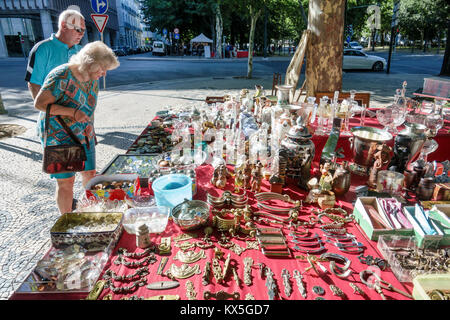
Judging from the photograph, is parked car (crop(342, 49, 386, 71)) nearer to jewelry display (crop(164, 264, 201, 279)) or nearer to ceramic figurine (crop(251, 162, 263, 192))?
ceramic figurine (crop(251, 162, 263, 192))

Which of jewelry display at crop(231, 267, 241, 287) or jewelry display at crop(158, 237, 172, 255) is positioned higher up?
jewelry display at crop(158, 237, 172, 255)

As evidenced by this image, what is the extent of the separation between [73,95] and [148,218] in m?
1.13

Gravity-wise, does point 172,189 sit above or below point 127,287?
above

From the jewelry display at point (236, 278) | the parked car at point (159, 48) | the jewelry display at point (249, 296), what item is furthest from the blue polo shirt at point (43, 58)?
the parked car at point (159, 48)

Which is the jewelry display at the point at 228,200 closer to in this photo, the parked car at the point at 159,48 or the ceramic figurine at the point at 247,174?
the ceramic figurine at the point at 247,174

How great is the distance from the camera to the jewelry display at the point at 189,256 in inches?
54.4

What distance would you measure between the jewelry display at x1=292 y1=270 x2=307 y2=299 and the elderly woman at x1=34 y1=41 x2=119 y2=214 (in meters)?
1.77

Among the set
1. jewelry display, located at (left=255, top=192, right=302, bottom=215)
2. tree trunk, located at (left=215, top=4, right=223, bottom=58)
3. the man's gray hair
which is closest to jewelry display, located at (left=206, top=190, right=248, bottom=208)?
jewelry display, located at (left=255, top=192, right=302, bottom=215)

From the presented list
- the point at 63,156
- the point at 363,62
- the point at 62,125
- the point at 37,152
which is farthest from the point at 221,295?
the point at 363,62

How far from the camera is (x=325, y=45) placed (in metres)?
5.00

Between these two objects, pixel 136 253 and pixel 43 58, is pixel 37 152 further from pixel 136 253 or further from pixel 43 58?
pixel 136 253

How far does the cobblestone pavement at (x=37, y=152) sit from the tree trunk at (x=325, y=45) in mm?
3338

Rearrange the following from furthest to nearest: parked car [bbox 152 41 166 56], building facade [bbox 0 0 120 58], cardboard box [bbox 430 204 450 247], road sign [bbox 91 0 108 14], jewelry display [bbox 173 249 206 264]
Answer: parked car [bbox 152 41 166 56] → building facade [bbox 0 0 120 58] → road sign [bbox 91 0 108 14] → cardboard box [bbox 430 204 450 247] → jewelry display [bbox 173 249 206 264]

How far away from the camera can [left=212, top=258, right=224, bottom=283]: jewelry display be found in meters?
1.27
